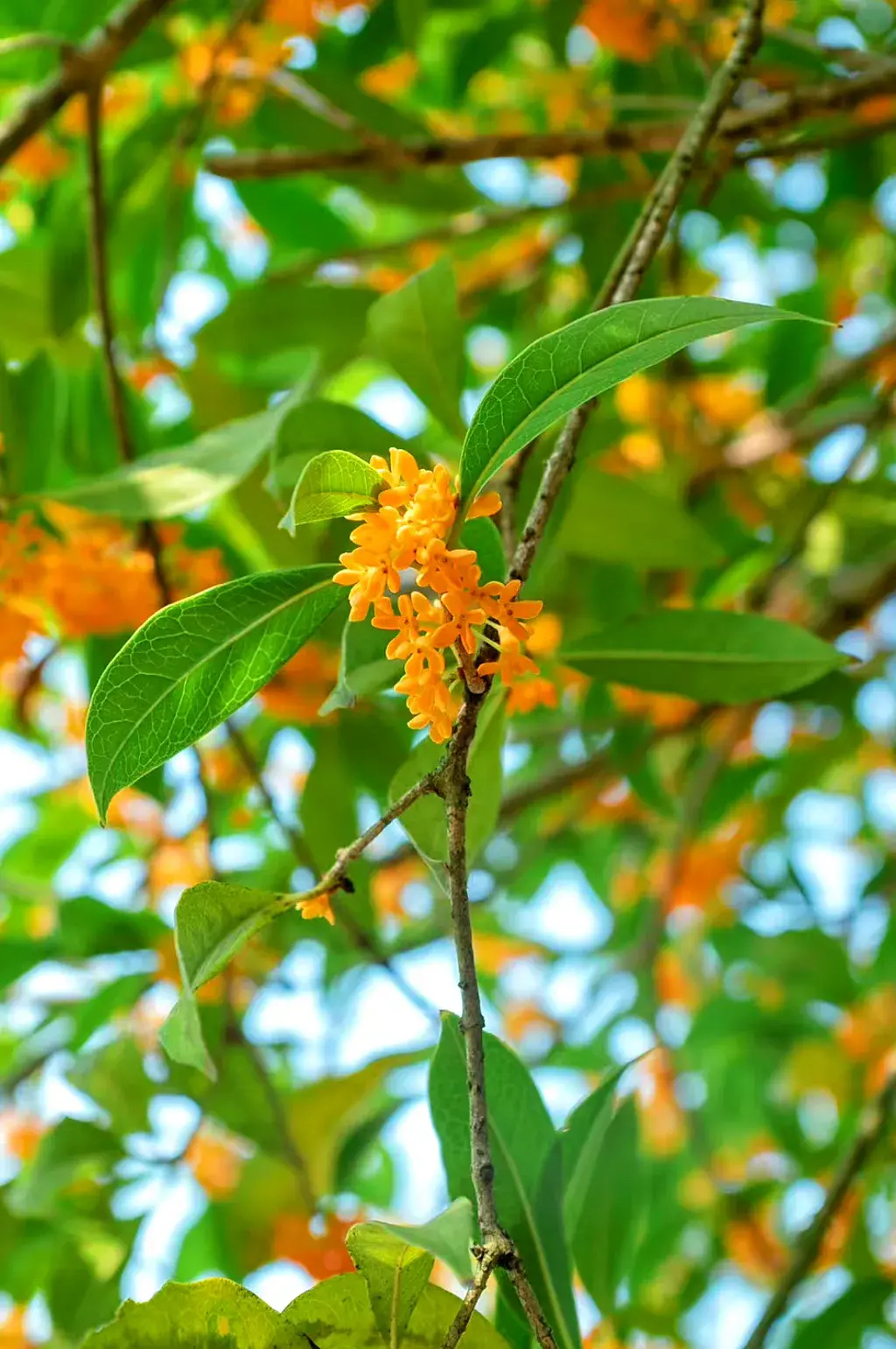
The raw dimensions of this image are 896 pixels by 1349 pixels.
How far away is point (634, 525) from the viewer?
1.75 metres

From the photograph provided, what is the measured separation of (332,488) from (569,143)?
47.5 inches

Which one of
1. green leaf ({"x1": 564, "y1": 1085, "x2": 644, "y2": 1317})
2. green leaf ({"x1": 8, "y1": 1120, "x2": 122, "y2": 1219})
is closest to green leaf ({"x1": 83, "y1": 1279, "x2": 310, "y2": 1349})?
green leaf ({"x1": 564, "y1": 1085, "x2": 644, "y2": 1317})

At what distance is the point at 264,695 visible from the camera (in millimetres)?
1945

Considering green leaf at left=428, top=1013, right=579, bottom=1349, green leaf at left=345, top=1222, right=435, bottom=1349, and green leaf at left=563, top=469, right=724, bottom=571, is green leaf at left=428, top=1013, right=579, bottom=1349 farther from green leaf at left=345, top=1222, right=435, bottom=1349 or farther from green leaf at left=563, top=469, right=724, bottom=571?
green leaf at left=563, top=469, right=724, bottom=571

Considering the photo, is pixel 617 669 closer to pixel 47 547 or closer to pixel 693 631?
pixel 693 631

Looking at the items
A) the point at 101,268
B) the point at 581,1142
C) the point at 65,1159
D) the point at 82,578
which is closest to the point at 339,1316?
the point at 581,1142

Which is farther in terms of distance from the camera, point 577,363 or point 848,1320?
point 848,1320

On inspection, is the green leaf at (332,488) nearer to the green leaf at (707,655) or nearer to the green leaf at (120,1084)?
the green leaf at (707,655)

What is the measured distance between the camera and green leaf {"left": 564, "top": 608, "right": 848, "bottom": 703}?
140cm

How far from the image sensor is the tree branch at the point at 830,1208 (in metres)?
1.58

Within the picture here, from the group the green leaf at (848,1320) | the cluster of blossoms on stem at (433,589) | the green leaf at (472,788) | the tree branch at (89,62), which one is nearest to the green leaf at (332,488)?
the cluster of blossoms on stem at (433,589)

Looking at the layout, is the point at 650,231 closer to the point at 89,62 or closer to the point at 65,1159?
the point at 89,62

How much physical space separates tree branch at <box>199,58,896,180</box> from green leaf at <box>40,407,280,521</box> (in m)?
0.70

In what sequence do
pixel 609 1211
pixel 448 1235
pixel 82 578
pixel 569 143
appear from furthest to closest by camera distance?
1. pixel 569 143
2. pixel 82 578
3. pixel 609 1211
4. pixel 448 1235
